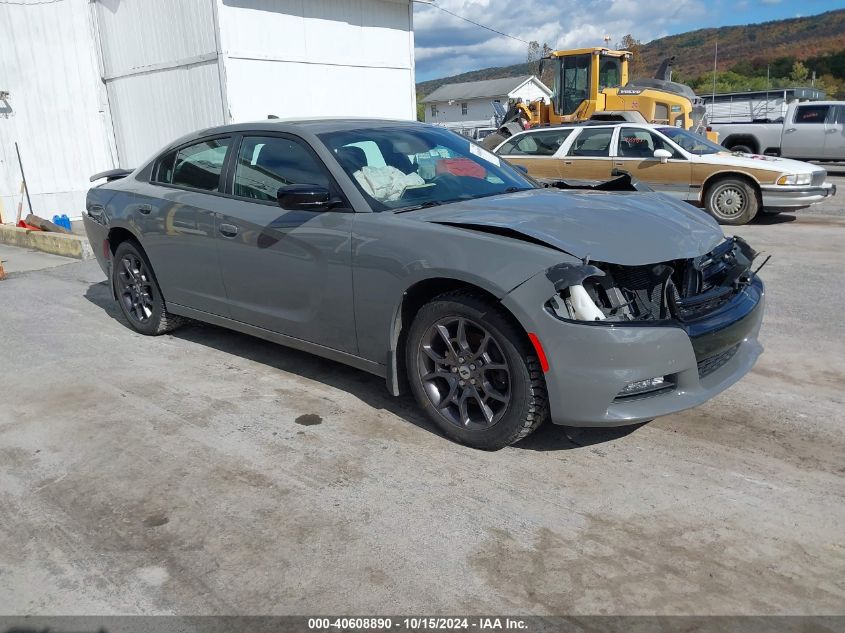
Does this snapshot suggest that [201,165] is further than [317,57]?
No

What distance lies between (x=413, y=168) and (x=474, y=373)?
147 cm

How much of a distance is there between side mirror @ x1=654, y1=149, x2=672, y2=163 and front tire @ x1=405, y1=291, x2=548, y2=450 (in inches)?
337

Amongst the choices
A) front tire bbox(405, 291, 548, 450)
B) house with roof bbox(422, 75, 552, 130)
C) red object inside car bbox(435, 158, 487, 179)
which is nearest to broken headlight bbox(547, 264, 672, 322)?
front tire bbox(405, 291, 548, 450)

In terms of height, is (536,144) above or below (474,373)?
above

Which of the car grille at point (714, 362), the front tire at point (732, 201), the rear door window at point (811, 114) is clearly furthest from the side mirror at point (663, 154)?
the rear door window at point (811, 114)

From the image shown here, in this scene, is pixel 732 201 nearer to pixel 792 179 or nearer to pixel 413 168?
pixel 792 179

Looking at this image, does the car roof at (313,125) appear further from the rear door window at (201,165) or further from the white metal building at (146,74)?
the white metal building at (146,74)

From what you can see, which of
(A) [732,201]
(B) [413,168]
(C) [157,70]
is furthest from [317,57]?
(B) [413,168]

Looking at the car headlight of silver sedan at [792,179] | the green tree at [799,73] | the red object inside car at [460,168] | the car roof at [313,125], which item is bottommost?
the car headlight of silver sedan at [792,179]

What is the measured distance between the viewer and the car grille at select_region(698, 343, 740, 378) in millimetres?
3396

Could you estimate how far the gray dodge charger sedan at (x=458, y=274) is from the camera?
3.14 metres

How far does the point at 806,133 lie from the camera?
1792 cm

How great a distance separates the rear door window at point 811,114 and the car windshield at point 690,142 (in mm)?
8519

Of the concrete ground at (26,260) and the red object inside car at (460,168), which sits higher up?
the red object inside car at (460,168)
